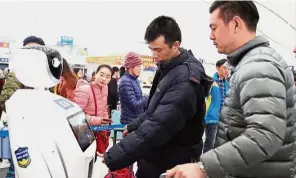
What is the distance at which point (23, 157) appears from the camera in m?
1.47

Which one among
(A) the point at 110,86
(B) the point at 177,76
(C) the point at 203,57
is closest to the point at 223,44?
(B) the point at 177,76

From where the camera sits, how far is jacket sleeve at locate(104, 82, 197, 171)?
1.63m

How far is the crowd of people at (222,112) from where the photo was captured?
3.46 feet

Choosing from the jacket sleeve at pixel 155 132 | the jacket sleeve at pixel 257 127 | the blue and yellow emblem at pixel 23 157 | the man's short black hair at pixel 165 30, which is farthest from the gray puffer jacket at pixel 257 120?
the blue and yellow emblem at pixel 23 157

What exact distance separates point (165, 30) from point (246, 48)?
662mm

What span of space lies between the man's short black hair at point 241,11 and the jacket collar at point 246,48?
5 centimetres

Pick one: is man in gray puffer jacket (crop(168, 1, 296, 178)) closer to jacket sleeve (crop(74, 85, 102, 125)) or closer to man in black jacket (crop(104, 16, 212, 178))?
man in black jacket (crop(104, 16, 212, 178))

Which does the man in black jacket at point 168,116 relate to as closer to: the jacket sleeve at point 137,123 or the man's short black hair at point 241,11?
the jacket sleeve at point 137,123

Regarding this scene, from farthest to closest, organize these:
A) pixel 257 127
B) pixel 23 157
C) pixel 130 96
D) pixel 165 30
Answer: pixel 130 96
pixel 165 30
pixel 23 157
pixel 257 127

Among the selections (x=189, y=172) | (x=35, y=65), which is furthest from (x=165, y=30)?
(x=189, y=172)

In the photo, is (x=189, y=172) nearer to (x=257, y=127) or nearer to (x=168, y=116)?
(x=257, y=127)

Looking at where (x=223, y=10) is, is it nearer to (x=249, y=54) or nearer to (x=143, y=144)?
(x=249, y=54)

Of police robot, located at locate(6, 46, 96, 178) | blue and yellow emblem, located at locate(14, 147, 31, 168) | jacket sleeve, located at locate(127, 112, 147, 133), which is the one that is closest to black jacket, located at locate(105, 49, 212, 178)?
jacket sleeve, located at locate(127, 112, 147, 133)

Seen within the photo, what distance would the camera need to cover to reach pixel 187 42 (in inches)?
365
